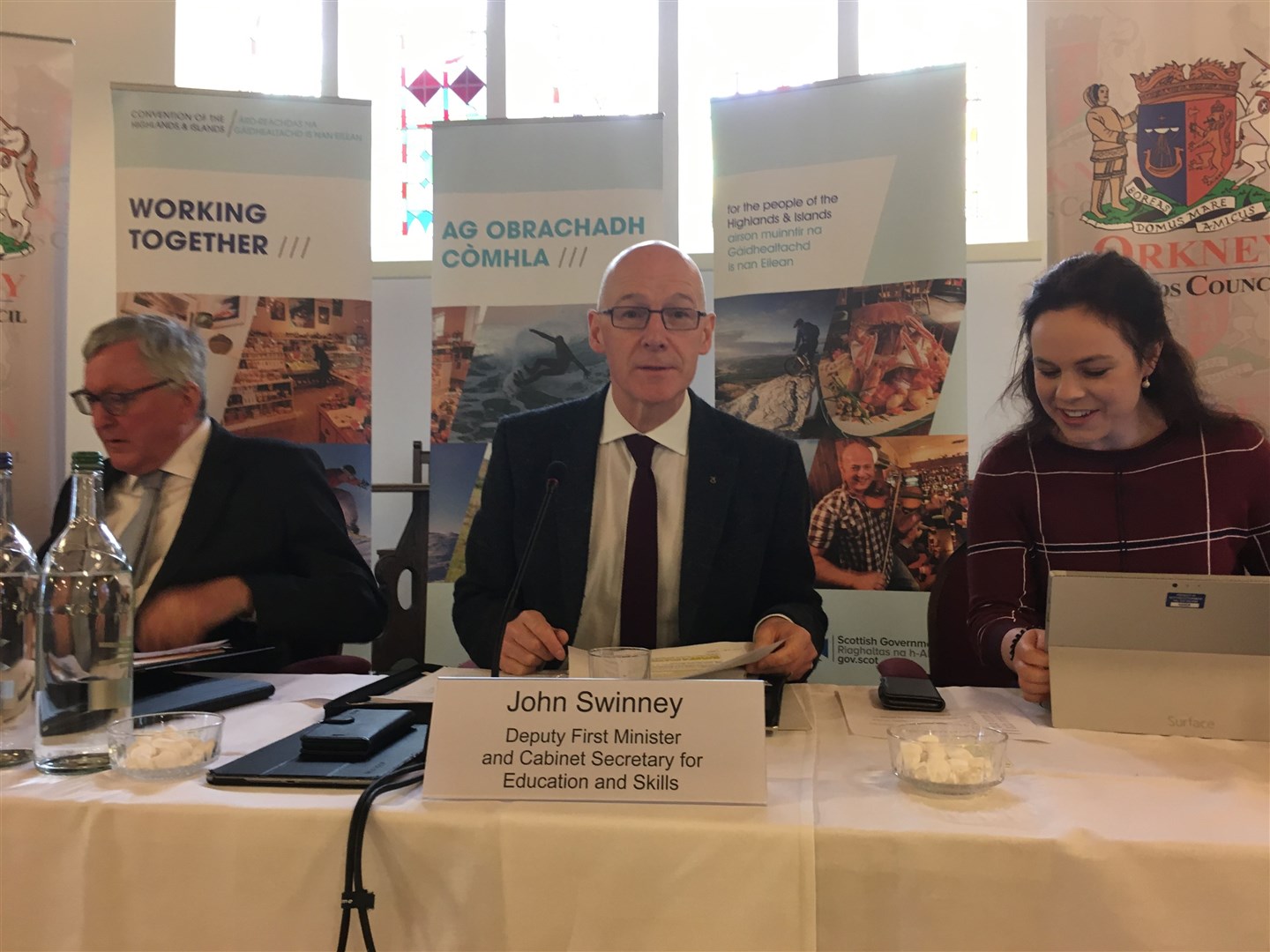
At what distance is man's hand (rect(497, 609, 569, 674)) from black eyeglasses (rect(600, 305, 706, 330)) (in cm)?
82

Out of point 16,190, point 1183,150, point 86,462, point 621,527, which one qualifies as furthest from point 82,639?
point 1183,150

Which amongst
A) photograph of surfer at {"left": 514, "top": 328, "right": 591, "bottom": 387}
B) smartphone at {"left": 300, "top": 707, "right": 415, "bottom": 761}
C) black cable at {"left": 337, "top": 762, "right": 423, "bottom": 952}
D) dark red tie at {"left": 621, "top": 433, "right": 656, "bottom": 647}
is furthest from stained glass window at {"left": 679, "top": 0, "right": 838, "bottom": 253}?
black cable at {"left": 337, "top": 762, "right": 423, "bottom": 952}

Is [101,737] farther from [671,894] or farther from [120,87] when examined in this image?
[120,87]

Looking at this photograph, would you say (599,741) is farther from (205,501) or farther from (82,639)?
(205,501)

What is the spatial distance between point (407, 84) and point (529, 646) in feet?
11.6

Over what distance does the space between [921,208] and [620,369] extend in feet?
4.51

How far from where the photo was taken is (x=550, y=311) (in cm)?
297

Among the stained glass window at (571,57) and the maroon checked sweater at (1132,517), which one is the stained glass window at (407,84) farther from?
the maroon checked sweater at (1132,517)

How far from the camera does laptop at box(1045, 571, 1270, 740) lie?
1.13 meters

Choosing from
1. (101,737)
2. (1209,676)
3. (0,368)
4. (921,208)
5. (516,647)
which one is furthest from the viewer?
(0,368)

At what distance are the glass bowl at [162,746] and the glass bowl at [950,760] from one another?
0.80 metres

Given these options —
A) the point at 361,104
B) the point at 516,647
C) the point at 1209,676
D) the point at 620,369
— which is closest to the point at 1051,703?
the point at 1209,676

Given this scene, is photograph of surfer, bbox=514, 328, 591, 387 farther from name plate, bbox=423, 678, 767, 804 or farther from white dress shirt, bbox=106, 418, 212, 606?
name plate, bbox=423, 678, 767, 804

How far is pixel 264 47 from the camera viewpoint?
13.3 ft
